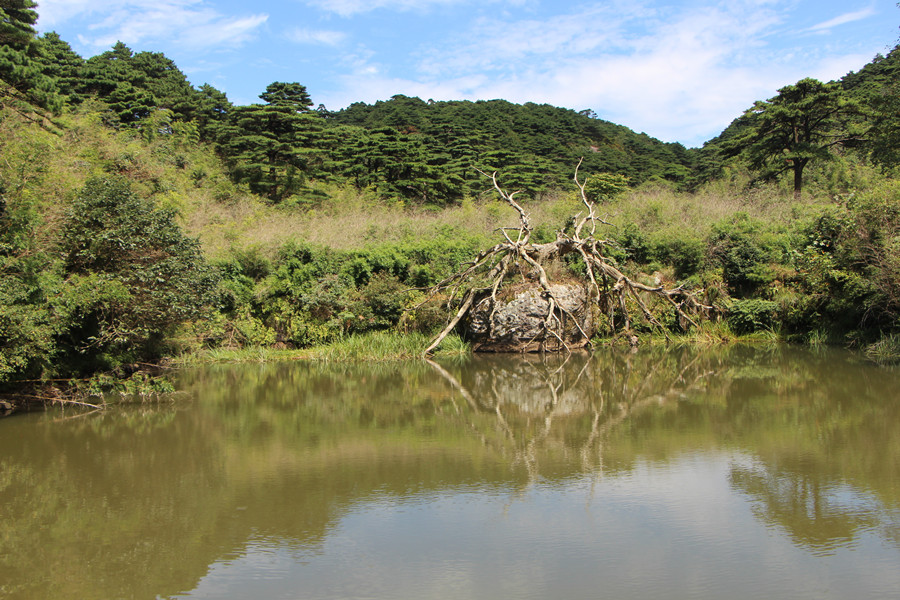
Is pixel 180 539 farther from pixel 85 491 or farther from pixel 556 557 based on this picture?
pixel 556 557

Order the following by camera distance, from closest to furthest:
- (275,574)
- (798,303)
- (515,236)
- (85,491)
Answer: (275,574) < (85,491) < (798,303) < (515,236)

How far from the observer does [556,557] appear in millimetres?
5715

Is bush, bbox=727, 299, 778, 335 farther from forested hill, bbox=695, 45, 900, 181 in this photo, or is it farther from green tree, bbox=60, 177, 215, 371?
green tree, bbox=60, 177, 215, 371

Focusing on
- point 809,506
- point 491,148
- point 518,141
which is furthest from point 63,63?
point 809,506

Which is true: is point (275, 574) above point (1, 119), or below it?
below

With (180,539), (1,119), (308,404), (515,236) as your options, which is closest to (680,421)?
(308,404)

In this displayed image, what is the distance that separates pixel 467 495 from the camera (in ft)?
23.9

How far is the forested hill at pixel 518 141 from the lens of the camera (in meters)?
39.4

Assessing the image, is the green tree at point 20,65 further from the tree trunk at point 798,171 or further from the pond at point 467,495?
the tree trunk at point 798,171

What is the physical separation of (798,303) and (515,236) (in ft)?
28.3

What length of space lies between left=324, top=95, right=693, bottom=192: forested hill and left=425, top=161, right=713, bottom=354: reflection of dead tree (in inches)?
683

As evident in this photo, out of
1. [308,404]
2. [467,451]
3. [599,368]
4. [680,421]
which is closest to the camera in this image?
[467,451]

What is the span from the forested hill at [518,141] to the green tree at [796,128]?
9513mm

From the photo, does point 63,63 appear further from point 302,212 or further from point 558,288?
point 558,288
